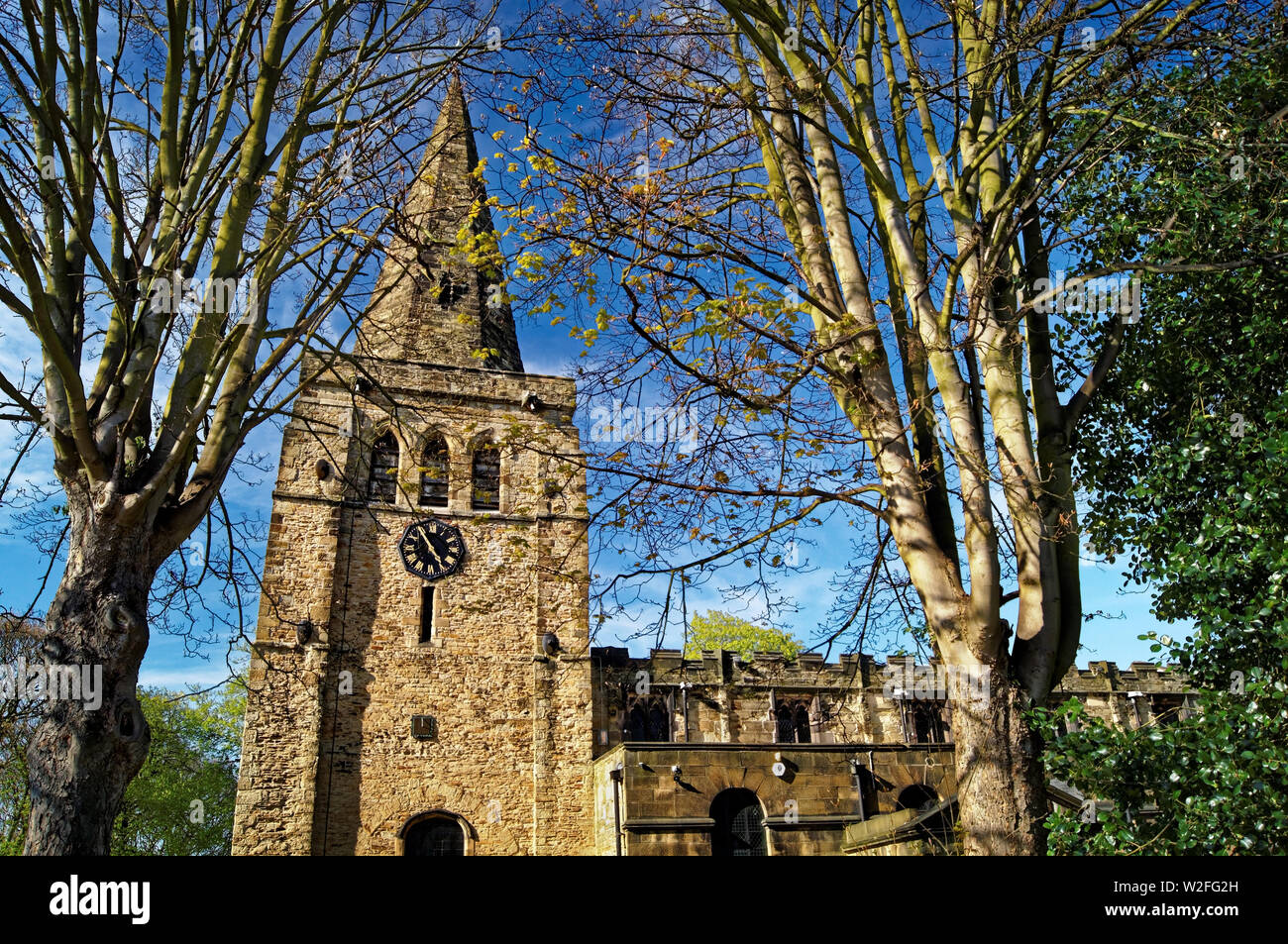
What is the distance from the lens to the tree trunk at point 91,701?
4621mm

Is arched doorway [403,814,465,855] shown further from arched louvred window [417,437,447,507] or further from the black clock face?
arched louvred window [417,437,447,507]

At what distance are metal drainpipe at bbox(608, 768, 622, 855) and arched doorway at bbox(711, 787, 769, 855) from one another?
1948 mm

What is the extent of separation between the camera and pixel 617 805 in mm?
17719

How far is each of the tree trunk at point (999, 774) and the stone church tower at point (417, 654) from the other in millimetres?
12072

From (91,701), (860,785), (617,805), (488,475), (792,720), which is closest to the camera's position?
(91,701)

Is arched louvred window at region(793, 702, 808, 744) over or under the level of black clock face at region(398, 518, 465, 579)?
under

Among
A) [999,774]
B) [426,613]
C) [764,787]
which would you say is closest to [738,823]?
[764,787]

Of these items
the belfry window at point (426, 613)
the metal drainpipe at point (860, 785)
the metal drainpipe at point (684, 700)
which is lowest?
the metal drainpipe at point (860, 785)

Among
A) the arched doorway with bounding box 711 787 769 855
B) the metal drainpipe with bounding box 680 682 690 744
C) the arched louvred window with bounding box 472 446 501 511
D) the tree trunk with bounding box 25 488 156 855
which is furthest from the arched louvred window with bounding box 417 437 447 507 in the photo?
the tree trunk with bounding box 25 488 156 855

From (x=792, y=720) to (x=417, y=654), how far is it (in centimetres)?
968

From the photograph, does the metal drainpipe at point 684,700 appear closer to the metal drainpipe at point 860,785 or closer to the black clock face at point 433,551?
the metal drainpipe at point 860,785

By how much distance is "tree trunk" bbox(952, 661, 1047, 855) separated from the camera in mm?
5168

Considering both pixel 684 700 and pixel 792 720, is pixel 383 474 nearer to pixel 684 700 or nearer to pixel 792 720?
pixel 684 700

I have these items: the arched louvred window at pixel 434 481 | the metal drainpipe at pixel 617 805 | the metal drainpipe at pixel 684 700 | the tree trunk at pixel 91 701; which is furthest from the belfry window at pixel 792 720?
the tree trunk at pixel 91 701
